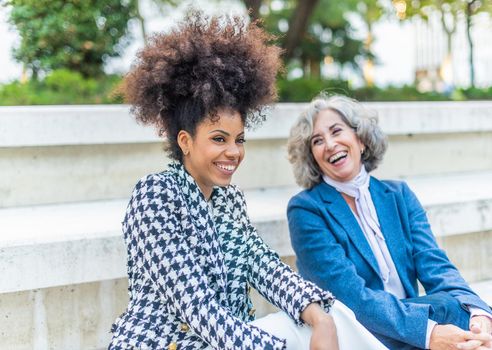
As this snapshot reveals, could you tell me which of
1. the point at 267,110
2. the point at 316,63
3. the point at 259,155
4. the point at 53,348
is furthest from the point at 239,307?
the point at 316,63

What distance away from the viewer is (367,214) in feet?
8.18

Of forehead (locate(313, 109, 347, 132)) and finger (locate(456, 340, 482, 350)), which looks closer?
finger (locate(456, 340, 482, 350))

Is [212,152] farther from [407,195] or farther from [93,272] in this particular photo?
[407,195]

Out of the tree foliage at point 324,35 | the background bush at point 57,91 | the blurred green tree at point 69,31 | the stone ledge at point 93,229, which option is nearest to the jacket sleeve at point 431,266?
the stone ledge at point 93,229

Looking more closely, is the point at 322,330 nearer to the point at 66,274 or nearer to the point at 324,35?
the point at 66,274

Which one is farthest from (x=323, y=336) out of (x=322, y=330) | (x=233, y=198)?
(x=233, y=198)

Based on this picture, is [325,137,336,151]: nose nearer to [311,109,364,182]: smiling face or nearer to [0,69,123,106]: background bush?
[311,109,364,182]: smiling face

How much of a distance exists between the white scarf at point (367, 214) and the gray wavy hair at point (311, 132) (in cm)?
8

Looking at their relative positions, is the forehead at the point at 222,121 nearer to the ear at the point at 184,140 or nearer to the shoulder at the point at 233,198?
the ear at the point at 184,140

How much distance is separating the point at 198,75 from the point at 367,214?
101 centimetres

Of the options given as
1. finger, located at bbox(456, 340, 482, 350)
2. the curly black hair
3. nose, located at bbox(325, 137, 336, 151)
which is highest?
the curly black hair

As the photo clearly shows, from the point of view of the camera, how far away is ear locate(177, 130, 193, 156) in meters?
1.92

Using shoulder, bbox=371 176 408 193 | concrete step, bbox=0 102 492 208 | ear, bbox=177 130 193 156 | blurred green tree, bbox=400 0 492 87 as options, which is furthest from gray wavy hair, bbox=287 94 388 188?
blurred green tree, bbox=400 0 492 87

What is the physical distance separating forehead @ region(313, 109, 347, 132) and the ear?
79 cm
